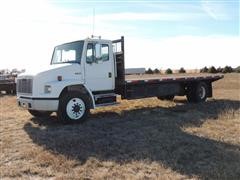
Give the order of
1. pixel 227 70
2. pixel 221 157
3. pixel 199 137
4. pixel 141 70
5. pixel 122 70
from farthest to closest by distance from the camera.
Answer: pixel 227 70 < pixel 141 70 < pixel 122 70 < pixel 199 137 < pixel 221 157

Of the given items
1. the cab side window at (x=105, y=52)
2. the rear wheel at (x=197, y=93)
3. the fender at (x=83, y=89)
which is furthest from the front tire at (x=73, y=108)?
the rear wheel at (x=197, y=93)

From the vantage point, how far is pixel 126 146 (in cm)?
856

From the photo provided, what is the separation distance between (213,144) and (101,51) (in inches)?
199

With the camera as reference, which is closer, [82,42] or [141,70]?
[82,42]

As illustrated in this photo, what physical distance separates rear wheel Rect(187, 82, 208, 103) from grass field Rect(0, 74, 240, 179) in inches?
129

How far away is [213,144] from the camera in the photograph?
8625 millimetres

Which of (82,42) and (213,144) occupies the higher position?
(82,42)

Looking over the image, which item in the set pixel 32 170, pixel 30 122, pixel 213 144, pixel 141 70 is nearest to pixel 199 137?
pixel 213 144

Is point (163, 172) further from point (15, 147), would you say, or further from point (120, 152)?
point (15, 147)

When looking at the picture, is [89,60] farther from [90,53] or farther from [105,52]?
[105,52]

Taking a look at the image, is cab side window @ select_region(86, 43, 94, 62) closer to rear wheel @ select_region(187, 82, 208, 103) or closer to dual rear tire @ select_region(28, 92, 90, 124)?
dual rear tire @ select_region(28, 92, 90, 124)

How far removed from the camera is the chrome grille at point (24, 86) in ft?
36.7

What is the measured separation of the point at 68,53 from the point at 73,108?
2.04 metres

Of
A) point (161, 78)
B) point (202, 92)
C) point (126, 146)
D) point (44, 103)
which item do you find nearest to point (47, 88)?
point (44, 103)
